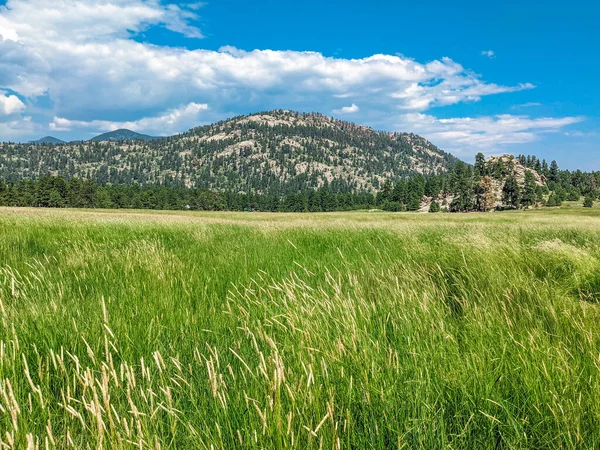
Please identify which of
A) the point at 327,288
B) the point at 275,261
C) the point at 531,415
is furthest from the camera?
the point at 275,261

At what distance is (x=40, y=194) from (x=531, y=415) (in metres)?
149

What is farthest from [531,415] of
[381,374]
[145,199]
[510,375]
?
[145,199]

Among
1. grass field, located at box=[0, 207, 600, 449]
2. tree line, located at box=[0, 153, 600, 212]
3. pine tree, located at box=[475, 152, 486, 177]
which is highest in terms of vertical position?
pine tree, located at box=[475, 152, 486, 177]

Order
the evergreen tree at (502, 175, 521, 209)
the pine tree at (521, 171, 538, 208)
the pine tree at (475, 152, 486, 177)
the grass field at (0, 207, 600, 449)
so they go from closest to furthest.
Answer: the grass field at (0, 207, 600, 449), the pine tree at (521, 171, 538, 208), the evergreen tree at (502, 175, 521, 209), the pine tree at (475, 152, 486, 177)

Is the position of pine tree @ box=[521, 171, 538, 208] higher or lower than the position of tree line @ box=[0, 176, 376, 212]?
higher

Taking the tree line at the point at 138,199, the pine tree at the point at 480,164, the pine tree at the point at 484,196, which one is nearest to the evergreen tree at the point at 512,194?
the pine tree at the point at 484,196

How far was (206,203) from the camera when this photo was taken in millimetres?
168625

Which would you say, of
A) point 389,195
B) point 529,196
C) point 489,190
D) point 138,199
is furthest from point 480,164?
point 138,199

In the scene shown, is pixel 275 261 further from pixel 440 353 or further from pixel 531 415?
pixel 531 415

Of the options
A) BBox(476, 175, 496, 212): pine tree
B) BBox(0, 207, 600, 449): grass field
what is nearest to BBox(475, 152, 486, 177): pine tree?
BBox(476, 175, 496, 212): pine tree

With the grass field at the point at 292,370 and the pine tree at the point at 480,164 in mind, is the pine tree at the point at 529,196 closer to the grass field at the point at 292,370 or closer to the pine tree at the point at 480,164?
the pine tree at the point at 480,164

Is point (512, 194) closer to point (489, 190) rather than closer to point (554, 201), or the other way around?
point (489, 190)

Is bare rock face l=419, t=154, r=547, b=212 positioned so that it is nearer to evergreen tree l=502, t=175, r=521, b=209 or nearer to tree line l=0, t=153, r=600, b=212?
tree line l=0, t=153, r=600, b=212

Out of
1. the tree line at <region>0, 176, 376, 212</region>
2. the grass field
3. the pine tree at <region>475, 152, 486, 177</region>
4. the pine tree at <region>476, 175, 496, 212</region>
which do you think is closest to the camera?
the grass field
